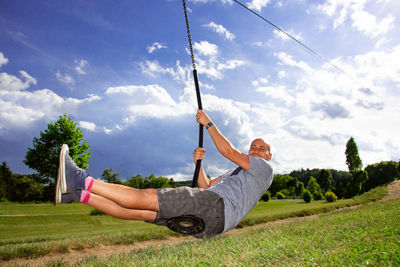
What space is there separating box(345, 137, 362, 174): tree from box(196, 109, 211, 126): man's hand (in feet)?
247

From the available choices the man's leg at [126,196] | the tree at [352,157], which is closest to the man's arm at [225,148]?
the man's leg at [126,196]

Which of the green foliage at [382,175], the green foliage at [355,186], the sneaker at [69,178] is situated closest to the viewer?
the sneaker at [69,178]

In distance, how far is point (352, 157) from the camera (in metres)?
69.0

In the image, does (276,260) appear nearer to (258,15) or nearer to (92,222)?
(258,15)

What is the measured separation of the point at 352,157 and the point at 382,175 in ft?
26.7

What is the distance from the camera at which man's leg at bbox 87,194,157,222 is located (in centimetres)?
314

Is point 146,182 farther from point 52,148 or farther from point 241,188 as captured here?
point 241,188

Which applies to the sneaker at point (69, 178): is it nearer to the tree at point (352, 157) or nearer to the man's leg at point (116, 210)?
the man's leg at point (116, 210)

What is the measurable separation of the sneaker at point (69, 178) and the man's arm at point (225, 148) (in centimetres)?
192

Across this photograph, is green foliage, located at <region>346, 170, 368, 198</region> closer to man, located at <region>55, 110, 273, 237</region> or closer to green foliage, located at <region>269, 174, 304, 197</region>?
green foliage, located at <region>269, 174, 304, 197</region>

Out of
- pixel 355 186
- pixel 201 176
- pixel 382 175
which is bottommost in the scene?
pixel 355 186

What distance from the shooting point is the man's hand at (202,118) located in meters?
4.30

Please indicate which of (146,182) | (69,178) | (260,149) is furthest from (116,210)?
(146,182)

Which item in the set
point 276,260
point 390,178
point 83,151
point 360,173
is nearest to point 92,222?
point 276,260
